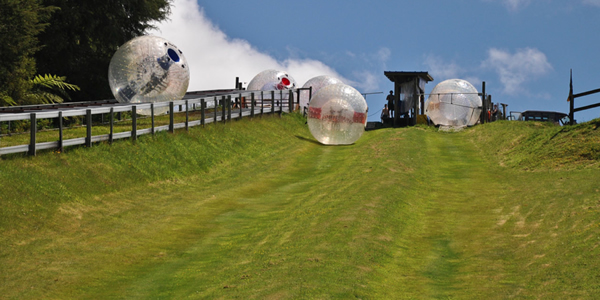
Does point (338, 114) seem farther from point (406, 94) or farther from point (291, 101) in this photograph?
point (406, 94)

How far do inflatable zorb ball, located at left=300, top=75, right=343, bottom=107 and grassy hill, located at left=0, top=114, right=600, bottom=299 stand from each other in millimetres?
18433

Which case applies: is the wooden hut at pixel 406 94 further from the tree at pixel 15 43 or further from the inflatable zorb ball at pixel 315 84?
the tree at pixel 15 43

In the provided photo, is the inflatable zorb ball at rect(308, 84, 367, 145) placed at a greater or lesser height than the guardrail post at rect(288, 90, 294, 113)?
lesser

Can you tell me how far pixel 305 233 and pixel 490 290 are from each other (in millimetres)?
4801

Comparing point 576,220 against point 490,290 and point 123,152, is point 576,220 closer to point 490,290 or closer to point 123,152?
point 490,290

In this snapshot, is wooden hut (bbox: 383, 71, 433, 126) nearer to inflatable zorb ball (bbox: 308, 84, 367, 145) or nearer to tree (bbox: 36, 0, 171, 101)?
inflatable zorb ball (bbox: 308, 84, 367, 145)

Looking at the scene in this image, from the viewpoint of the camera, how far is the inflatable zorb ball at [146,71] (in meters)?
30.5

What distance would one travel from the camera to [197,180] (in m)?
23.1

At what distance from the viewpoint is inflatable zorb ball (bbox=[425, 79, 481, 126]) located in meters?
42.1

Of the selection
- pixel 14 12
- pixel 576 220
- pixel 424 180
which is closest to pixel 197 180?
pixel 424 180

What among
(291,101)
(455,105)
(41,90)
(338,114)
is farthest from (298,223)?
(455,105)

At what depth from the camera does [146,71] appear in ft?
99.9

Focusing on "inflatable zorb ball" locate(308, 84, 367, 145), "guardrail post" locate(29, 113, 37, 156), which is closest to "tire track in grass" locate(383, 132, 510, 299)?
"inflatable zorb ball" locate(308, 84, 367, 145)

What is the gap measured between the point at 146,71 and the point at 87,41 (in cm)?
1491
